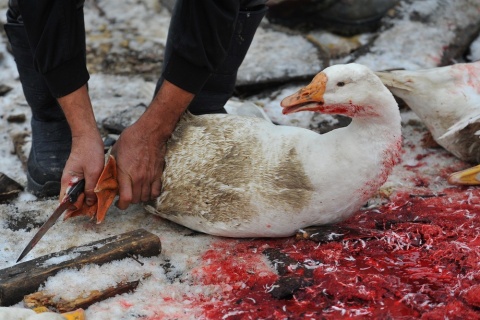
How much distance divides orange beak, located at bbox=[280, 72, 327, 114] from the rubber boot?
80cm

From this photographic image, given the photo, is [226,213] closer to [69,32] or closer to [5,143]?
[69,32]

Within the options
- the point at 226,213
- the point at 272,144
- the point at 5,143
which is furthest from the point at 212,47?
the point at 5,143

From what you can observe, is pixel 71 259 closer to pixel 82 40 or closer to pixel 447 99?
pixel 82 40

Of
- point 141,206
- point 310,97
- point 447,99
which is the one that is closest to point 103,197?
point 141,206

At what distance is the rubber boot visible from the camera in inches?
124

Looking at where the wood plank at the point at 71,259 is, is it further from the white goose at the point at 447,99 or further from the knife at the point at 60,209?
the white goose at the point at 447,99

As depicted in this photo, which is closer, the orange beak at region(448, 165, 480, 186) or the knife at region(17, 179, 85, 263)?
the knife at region(17, 179, 85, 263)

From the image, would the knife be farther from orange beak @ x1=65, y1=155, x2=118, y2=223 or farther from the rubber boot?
the rubber boot

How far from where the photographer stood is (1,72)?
4398mm

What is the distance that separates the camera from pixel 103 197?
2654mm

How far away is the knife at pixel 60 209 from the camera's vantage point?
8.16 feet

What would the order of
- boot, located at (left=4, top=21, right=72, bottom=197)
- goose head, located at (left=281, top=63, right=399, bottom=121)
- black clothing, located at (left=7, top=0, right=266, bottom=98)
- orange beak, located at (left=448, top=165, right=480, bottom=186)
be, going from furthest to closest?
1. boot, located at (left=4, top=21, right=72, bottom=197)
2. orange beak, located at (left=448, top=165, right=480, bottom=186)
3. black clothing, located at (left=7, top=0, right=266, bottom=98)
4. goose head, located at (left=281, top=63, right=399, bottom=121)

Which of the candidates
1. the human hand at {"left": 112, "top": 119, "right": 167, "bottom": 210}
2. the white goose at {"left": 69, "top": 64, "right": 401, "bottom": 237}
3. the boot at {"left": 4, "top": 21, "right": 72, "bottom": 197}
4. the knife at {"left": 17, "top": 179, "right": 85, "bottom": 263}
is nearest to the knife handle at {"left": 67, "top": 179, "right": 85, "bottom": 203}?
the knife at {"left": 17, "top": 179, "right": 85, "bottom": 263}

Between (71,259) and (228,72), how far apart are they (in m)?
1.35
